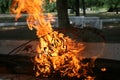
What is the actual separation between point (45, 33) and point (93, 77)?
1938mm

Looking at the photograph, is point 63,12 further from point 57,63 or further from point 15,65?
point 57,63

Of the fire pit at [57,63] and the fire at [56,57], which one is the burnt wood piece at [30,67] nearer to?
the fire pit at [57,63]

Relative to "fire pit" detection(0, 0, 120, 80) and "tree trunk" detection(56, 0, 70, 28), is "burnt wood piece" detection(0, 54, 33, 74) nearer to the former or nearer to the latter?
"fire pit" detection(0, 0, 120, 80)

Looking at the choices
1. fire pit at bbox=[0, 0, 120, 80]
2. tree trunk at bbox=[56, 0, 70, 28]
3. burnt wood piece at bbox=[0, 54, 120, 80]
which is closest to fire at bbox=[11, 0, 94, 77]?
fire pit at bbox=[0, 0, 120, 80]

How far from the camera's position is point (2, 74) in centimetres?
666

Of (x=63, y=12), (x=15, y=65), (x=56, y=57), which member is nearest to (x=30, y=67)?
(x=15, y=65)

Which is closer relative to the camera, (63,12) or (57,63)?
(57,63)

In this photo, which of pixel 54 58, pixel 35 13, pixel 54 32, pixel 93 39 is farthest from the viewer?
pixel 93 39

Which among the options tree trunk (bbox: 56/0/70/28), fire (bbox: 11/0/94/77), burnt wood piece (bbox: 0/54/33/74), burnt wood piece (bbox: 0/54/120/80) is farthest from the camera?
tree trunk (bbox: 56/0/70/28)

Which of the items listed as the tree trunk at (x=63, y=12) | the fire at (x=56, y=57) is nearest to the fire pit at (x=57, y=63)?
the fire at (x=56, y=57)

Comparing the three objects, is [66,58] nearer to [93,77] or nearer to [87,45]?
[93,77]

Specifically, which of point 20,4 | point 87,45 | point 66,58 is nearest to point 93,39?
point 87,45

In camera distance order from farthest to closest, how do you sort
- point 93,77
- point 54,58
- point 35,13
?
1. point 35,13
2. point 54,58
3. point 93,77

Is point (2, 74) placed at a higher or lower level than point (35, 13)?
lower
